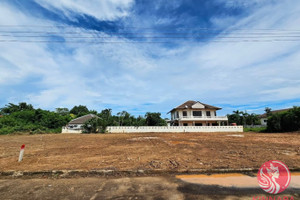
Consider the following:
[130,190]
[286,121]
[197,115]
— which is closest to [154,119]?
[197,115]

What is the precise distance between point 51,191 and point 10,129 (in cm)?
2867

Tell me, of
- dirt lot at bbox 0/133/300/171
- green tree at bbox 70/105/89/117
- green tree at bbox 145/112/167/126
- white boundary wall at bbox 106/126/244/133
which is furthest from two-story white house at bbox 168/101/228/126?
green tree at bbox 70/105/89/117

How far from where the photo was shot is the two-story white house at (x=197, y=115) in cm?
2786

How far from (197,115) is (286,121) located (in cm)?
1361

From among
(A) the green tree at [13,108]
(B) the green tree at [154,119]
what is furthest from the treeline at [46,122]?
(A) the green tree at [13,108]

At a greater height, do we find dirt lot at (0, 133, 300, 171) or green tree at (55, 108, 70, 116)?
green tree at (55, 108, 70, 116)

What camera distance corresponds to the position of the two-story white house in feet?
91.4

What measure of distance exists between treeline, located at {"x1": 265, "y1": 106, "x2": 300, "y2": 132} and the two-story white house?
7.33m

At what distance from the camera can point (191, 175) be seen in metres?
3.99

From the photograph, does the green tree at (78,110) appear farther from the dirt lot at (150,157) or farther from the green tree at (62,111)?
the dirt lot at (150,157)

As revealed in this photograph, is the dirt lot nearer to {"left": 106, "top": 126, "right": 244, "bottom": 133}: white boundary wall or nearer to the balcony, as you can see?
{"left": 106, "top": 126, "right": 244, "bottom": 133}: white boundary wall

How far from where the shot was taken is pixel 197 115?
29.2m

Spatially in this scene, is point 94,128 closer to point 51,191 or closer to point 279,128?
point 51,191

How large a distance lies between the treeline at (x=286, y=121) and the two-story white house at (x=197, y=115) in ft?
24.1
